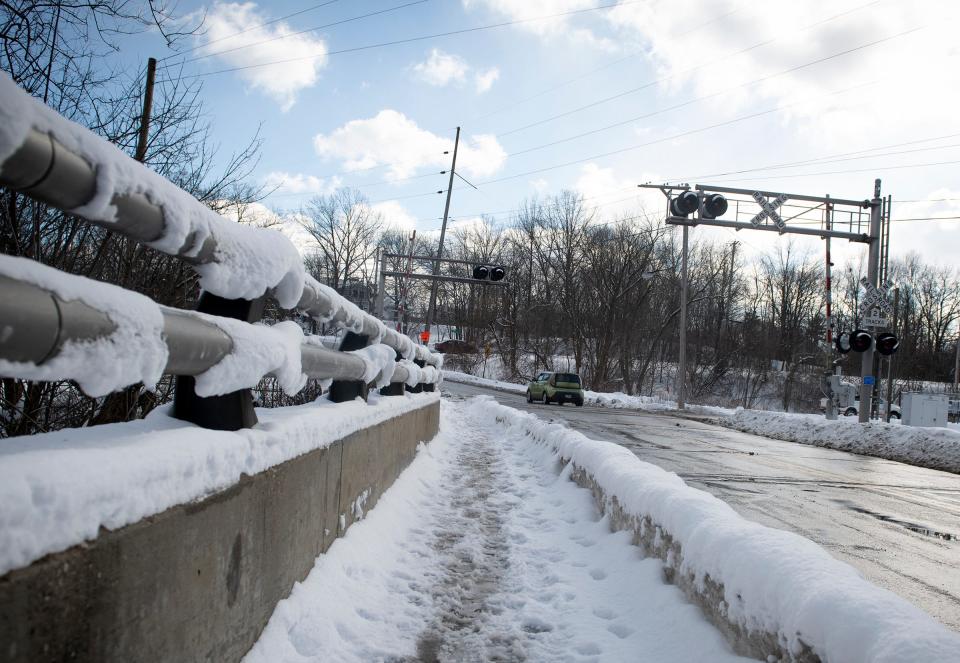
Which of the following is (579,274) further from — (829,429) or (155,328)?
(155,328)

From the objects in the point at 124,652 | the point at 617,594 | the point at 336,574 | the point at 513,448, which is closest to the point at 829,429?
the point at 513,448

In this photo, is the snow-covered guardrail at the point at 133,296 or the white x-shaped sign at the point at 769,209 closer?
the snow-covered guardrail at the point at 133,296

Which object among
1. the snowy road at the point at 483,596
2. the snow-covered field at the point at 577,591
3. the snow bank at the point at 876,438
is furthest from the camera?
the snow bank at the point at 876,438

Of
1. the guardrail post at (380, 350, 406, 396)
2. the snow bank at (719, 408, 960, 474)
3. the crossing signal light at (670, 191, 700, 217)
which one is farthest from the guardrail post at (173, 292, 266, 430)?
the crossing signal light at (670, 191, 700, 217)

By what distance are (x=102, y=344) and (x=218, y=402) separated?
95 cm

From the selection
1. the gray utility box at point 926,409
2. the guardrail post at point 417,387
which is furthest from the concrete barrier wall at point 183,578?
the gray utility box at point 926,409

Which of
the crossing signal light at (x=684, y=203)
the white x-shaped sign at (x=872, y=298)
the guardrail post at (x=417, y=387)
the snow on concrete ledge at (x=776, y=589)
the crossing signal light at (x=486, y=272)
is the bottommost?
the snow on concrete ledge at (x=776, y=589)

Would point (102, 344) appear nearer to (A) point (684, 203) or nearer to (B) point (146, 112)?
(B) point (146, 112)

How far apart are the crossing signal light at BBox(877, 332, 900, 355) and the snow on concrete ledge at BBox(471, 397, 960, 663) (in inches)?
691

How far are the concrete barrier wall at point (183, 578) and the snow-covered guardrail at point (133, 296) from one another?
379 mm

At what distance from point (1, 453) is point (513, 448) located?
1039 centimetres

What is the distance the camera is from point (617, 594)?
4.12 metres

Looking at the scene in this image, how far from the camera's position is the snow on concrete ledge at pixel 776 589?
7.04ft

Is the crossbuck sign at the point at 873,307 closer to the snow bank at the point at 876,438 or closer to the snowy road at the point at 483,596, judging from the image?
the snow bank at the point at 876,438
